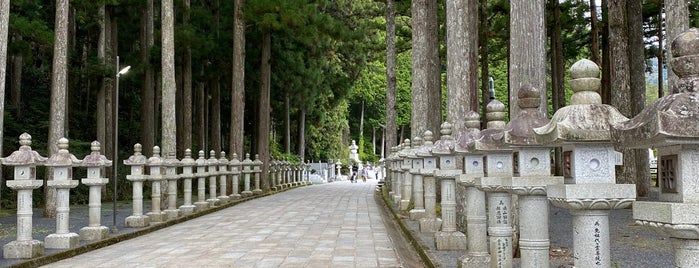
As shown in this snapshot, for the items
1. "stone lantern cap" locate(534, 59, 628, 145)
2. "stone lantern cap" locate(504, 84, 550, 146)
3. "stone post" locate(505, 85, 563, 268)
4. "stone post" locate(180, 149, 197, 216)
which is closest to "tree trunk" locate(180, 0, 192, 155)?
"stone post" locate(180, 149, 197, 216)

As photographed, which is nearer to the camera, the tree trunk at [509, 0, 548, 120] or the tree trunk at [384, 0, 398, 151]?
the tree trunk at [509, 0, 548, 120]

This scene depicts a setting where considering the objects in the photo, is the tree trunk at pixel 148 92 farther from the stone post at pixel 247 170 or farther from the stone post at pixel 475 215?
the stone post at pixel 475 215

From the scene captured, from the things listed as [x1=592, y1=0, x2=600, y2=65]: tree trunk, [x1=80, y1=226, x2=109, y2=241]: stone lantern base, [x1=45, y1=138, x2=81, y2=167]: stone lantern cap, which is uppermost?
[x1=592, y1=0, x2=600, y2=65]: tree trunk

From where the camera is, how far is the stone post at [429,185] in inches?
358

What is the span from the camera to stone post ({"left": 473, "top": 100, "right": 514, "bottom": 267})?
16.4 ft

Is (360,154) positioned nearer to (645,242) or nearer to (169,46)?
(169,46)

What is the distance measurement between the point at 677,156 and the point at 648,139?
171mm

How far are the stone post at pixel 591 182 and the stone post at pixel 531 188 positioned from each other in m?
0.64

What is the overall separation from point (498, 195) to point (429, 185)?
13.6ft

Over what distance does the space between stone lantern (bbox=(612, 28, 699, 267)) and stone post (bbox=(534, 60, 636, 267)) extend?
0.46 m

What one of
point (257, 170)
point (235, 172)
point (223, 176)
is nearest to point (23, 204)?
point (223, 176)

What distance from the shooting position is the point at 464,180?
6.08 metres

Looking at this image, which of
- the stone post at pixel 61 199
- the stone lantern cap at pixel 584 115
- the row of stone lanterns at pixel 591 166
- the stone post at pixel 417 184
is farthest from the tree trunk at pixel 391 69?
the stone lantern cap at pixel 584 115

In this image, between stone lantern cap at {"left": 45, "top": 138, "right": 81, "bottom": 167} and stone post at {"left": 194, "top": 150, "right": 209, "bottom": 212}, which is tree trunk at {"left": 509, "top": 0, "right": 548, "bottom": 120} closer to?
stone lantern cap at {"left": 45, "top": 138, "right": 81, "bottom": 167}
